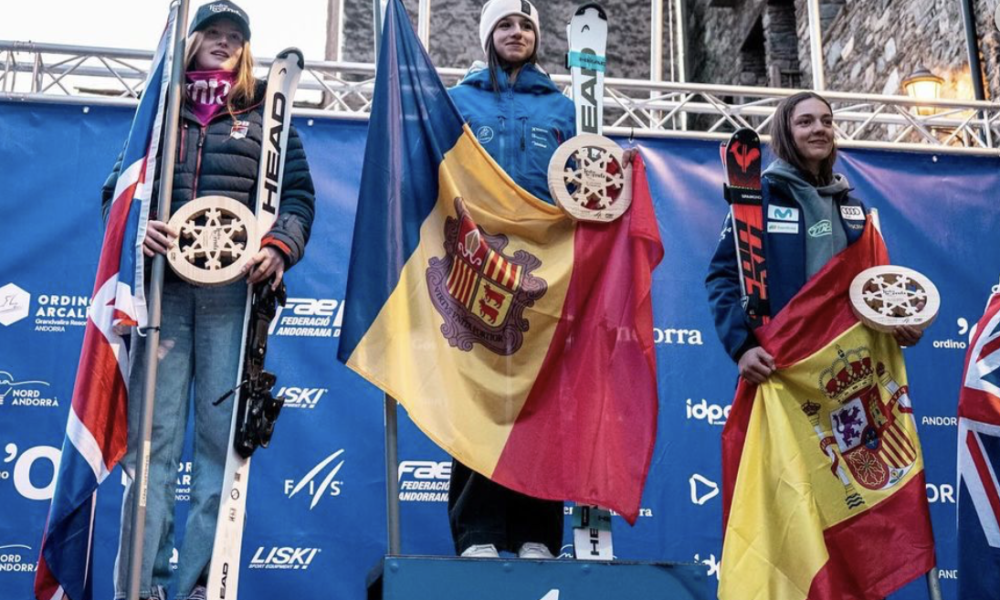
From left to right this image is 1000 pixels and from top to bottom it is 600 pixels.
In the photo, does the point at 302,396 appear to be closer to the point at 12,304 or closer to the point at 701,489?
the point at 12,304

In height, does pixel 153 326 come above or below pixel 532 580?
above

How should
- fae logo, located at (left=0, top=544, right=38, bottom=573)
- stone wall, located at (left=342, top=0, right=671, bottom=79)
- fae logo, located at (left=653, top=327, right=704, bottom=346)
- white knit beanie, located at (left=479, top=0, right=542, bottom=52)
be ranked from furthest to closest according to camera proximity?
stone wall, located at (left=342, top=0, right=671, bottom=79) < fae logo, located at (left=653, top=327, right=704, bottom=346) < fae logo, located at (left=0, top=544, right=38, bottom=573) < white knit beanie, located at (left=479, top=0, right=542, bottom=52)

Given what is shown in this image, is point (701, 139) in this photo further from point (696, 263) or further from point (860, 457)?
point (860, 457)

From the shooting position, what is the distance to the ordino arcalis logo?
3049 mm

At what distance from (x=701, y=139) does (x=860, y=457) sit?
2.83m

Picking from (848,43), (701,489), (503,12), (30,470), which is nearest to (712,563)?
(701,489)

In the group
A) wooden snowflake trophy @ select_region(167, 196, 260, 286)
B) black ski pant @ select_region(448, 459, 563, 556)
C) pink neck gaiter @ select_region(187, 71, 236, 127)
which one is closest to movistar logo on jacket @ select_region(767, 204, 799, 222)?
black ski pant @ select_region(448, 459, 563, 556)

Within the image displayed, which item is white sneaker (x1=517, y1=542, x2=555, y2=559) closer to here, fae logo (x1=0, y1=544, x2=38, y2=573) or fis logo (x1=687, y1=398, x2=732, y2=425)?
fis logo (x1=687, y1=398, x2=732, y2=425)

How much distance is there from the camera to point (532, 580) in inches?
97.1

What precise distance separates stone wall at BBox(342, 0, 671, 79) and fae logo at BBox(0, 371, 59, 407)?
13.9 ft

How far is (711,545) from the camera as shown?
16.2 ft

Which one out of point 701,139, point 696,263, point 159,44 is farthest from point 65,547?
point 701,139

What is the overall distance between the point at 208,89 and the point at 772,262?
162 cm

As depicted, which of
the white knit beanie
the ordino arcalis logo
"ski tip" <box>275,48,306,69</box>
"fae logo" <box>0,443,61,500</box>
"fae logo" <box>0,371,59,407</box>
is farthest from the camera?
"fae logo" <box>0,371,59,407</box>
